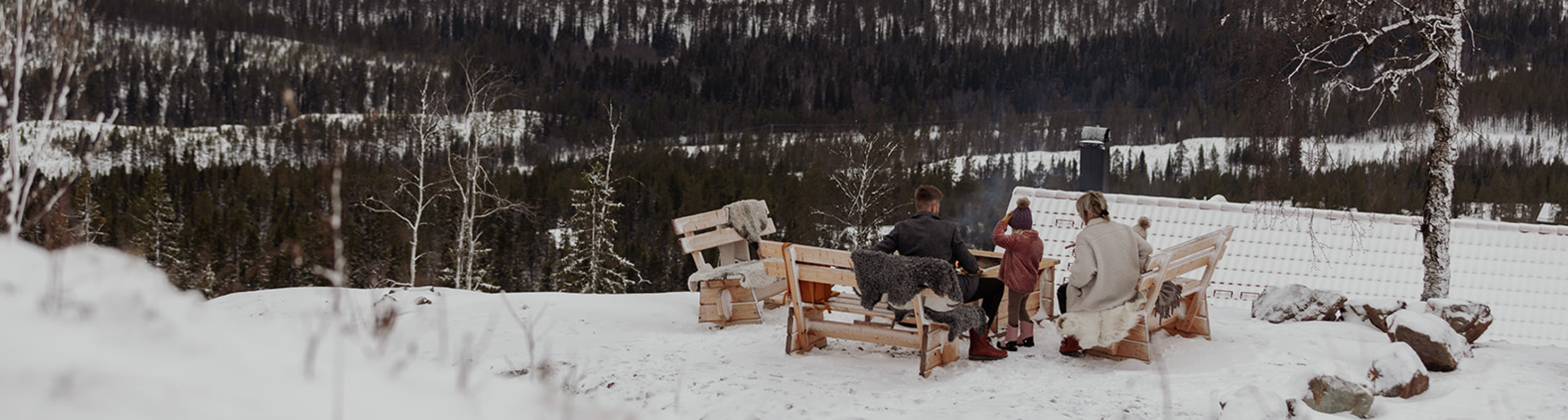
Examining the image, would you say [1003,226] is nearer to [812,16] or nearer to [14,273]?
[14,273]

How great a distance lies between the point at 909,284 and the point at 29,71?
16.5 feet

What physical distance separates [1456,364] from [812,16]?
147m

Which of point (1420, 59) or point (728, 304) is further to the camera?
point (1420, 59)

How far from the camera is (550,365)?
5422 mm

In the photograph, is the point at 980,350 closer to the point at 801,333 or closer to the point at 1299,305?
the point at 801,333

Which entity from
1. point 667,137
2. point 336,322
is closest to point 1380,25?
point 336,322

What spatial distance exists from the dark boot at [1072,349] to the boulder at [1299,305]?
2334mm

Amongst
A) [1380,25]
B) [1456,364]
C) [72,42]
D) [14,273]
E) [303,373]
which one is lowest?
[1456,364]

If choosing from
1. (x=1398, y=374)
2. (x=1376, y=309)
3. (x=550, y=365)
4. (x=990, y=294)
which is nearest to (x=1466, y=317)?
(x=1376, y=309)

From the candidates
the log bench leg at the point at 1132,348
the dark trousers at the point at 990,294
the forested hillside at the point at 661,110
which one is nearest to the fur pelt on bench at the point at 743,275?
the dark trousers at the point at 990,294

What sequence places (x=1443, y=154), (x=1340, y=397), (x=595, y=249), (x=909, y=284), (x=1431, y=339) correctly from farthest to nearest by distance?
(x=595, y=249) < (x=1443, y=154) < (x=1431, y=339) < (x=909, y=284) < (x=1340, y=397)

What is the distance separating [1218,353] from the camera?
701cm

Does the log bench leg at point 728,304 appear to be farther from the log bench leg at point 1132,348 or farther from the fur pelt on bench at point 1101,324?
the log bench leg at point 1132,348

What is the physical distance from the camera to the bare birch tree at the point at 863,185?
29.4m
